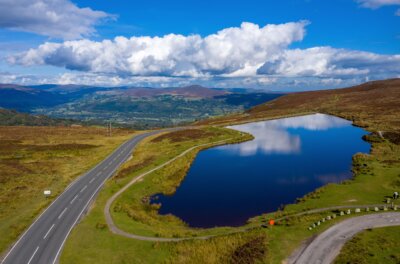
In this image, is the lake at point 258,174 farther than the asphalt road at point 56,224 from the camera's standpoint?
Yes

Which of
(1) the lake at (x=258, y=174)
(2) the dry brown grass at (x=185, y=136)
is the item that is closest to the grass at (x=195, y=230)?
(1) the lake at (x=258, y=174)

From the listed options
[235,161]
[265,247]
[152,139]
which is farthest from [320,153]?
[152,139]

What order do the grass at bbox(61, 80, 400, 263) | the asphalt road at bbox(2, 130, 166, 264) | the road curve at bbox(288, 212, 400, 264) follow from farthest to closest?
the asphalt road at bbox(2, 130, 166, 264) → the grass at bbox(61, 80, 400, 263) → the road curve at bbox(288, 212, 400, 264)

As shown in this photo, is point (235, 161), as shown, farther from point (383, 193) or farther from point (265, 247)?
point (265, 247)

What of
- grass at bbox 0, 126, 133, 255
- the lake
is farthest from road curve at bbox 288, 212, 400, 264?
grass at bbox 0, 126, 133, 255

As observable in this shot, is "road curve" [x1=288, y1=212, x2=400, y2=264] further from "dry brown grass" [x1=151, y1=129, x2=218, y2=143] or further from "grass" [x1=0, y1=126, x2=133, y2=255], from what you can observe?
"dry brown grass" [x1=151, y1=129, x2=218, y2=143]

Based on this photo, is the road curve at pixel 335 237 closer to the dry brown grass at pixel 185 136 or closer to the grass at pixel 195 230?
the grass at pixel 195 230
